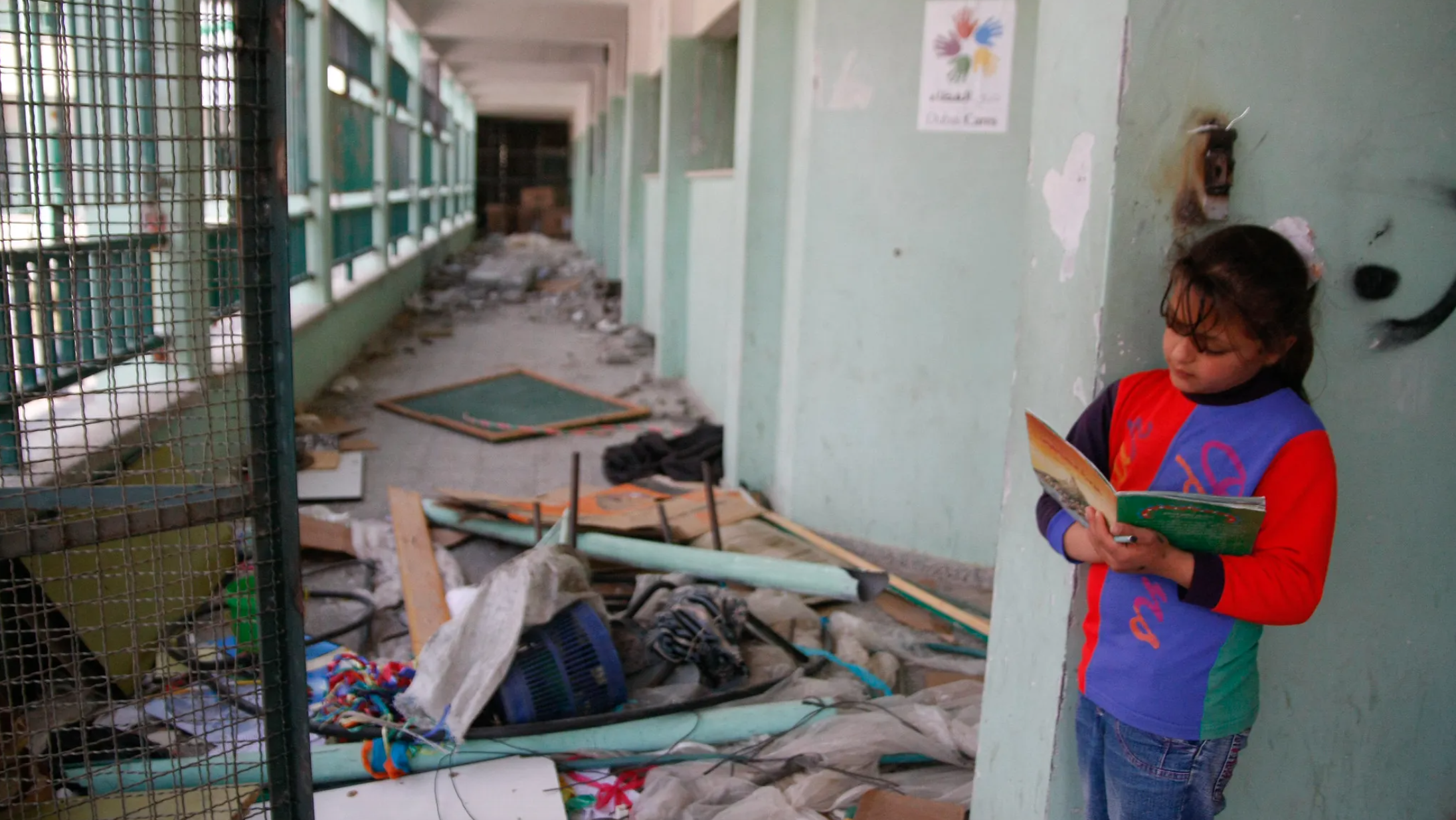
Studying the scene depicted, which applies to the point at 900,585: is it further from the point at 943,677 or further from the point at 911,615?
the point at 943,677

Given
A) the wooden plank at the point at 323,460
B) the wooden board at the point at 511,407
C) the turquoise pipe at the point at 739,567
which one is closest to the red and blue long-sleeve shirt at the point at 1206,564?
the turquoise pipe at the point at 739,567

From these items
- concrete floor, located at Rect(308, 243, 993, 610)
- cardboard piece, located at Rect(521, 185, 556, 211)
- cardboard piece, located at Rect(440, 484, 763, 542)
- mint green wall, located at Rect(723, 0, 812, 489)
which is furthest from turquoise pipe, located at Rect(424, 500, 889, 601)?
cardboard piece, located at Rect(521, 185, 556, 211)

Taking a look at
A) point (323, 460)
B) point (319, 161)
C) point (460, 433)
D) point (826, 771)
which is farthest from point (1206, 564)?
point (319, 161)

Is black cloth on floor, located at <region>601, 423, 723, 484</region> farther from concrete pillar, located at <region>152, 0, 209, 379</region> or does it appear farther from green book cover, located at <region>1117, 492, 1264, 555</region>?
green book cover, located at <region>1117, 492, 1264, 555</region>

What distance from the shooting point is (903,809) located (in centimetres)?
252

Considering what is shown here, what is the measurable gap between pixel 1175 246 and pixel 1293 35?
0.39 m

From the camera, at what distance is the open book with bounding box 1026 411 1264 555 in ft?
4.88

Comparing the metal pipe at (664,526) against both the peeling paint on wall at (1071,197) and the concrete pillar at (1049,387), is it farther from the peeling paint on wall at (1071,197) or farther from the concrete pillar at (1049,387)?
the peeling paint on wall at (1071,197)

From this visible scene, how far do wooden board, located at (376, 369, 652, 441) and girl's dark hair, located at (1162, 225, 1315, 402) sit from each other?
17.0 feet

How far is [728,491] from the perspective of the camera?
5.09 m

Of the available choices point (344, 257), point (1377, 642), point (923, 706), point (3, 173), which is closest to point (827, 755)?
point (923, 706)

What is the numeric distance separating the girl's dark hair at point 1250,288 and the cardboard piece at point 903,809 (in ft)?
4.42

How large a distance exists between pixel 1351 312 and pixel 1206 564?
0.67 metres

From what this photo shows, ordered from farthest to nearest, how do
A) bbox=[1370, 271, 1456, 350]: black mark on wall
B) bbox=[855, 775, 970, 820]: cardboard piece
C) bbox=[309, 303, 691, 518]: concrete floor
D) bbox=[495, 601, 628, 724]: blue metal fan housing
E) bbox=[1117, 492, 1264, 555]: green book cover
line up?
bbox=[309, 303, 691, 518]: concrete floor → bbox=[495, 601, 628, 724]: blue metal fan housing → bbox=[855, 775, 970, 820]: cardboard piece → bbox=[1370, 271, 1456, 350]: black mark on wall → bbox=[1117, 492, 1264, 555]: green book cover
